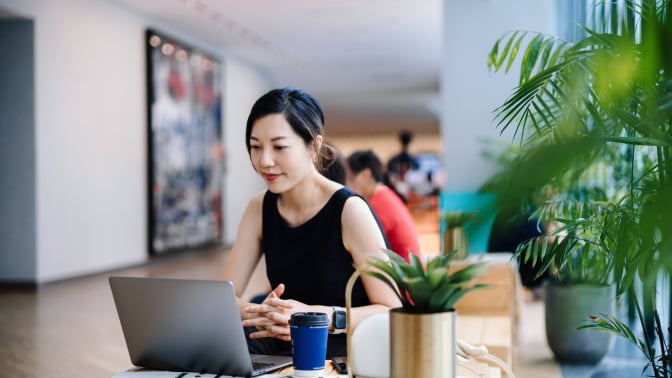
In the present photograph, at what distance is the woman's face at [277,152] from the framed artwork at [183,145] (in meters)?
8.66

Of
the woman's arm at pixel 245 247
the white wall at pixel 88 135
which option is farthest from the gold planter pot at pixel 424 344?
the white wall at pixel 88 135

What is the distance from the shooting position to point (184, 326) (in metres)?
1.60

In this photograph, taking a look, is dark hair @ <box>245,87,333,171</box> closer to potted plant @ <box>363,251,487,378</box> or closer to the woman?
the woman

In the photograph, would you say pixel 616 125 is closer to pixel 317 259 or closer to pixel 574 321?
pixel 317 259

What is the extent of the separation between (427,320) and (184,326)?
1.94ft

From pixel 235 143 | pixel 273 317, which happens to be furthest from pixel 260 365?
pixel 235 143

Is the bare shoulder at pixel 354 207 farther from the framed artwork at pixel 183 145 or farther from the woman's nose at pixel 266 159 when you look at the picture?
the framed artwork at pixel 183 145

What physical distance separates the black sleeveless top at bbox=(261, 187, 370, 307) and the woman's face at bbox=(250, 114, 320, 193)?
0.14 meters

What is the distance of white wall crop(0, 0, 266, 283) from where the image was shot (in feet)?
26.9

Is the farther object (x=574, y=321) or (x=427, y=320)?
(x=574, y=321)

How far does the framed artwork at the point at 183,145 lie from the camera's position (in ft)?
34.7

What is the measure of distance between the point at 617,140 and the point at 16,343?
15.7 feet

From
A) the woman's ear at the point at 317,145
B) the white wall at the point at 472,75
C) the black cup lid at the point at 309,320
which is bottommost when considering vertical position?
the black cup lid at the point at 309,320

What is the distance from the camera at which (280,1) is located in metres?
9.77
